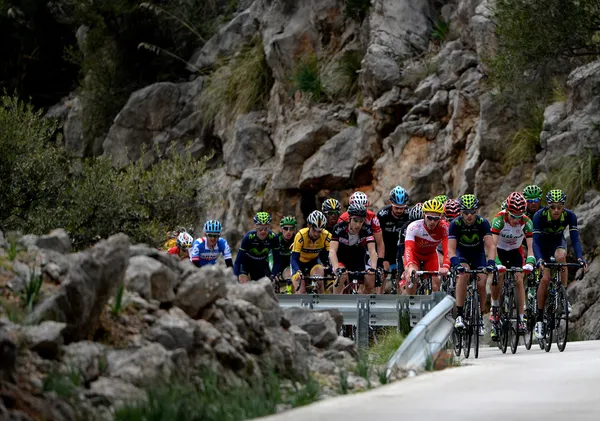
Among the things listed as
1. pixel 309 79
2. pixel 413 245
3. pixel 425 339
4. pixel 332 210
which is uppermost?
pixel 309 79

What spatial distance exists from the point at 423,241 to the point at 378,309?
2.21 meters

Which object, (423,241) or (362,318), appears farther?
(423,241)

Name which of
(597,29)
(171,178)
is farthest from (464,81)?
(171,178)

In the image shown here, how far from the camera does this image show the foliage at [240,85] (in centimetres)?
3850

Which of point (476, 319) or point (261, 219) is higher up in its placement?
point (261, 219)

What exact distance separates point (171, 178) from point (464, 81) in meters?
8.52

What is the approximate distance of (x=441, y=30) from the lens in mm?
32469

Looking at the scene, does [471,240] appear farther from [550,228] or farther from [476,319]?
[550,228]

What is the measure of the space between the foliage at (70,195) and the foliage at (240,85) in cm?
790

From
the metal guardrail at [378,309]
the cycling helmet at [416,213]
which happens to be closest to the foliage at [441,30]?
the cycling helmet at [416,213]

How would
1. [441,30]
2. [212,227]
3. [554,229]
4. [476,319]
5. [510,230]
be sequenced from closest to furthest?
1. [476,319]
2. [510,230]
3. [554,229]
4. [212,227]
5. [441,30]

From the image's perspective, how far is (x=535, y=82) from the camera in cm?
2764

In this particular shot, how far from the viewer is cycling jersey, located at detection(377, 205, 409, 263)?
1925 cm

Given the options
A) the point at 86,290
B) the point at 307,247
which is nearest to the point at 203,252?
the point at 307,247
